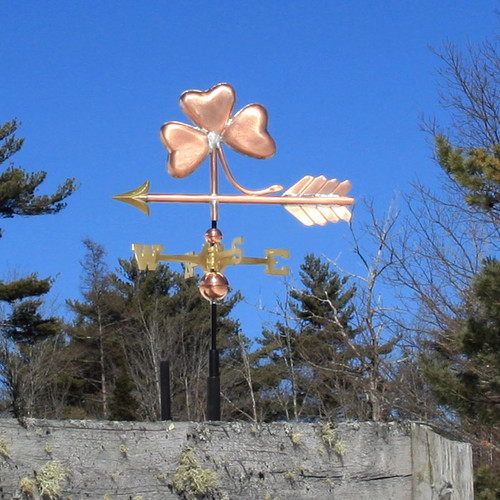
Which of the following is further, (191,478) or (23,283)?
(23,283)

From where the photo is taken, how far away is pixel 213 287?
4133 millimetres

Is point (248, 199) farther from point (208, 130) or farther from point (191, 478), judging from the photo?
point (191, 478)

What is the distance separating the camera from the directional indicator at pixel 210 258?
4203mm

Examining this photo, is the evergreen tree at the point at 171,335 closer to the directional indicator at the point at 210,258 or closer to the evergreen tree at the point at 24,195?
the evergreen tree at the point at 24,195

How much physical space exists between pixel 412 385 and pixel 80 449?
1357cm

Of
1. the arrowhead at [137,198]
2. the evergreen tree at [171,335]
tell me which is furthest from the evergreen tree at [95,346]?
the arrowhead at [137,198]

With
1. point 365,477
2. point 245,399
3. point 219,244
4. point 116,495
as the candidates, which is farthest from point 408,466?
point 245,399

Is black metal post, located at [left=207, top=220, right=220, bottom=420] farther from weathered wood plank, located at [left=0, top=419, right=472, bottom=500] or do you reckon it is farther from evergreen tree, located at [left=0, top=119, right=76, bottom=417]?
evergreen tree, located at [left=0, top=119, right=76, bottom=417]

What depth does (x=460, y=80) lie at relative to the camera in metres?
13.4

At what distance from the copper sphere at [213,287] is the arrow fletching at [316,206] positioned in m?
0.55

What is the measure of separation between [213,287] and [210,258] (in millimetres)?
158

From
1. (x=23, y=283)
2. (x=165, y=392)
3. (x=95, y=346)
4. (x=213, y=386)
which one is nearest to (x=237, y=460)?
(x=165, y=392)

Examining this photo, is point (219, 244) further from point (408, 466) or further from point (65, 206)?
point (65, 206)

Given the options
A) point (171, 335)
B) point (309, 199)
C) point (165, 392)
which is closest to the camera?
point (165, 392)
